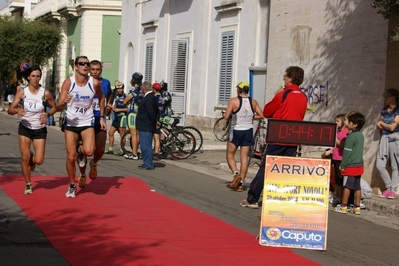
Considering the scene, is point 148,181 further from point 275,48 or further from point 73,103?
point 275,48

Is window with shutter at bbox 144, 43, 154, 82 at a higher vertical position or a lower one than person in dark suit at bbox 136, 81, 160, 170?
higher

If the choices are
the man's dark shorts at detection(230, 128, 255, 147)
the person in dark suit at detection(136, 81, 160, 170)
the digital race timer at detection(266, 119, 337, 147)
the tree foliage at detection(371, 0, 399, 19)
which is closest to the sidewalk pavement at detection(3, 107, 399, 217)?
the person in dark suit at detection(136, 81, 160, 170)

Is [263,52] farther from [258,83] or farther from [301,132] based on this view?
[301,132]

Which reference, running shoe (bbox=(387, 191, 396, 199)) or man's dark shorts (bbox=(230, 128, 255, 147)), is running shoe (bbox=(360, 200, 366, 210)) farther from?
man's dark shorts (bbox=(230, 128, 255, 147))

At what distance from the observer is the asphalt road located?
8.07 metres

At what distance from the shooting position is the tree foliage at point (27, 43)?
1922 inches

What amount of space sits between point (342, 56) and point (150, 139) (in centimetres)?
443

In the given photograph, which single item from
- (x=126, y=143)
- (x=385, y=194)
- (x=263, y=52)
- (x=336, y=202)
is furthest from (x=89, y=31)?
(x=336, y=202)

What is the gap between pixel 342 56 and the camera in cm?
1600

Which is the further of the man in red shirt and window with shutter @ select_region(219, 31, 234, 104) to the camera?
window with shutter @ select_region(219, 31, 234, 104)

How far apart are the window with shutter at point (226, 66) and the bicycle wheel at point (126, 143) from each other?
6461 mm

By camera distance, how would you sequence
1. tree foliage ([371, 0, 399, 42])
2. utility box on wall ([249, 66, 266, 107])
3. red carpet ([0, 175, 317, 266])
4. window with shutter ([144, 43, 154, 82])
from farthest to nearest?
window with shutter ([144, 43, 154, 82])
utility box on wall ([249, 66, 266, 107])
tree foliage ([371, 0, 399, 42])
red carpet ([0, 175, 317, 266])

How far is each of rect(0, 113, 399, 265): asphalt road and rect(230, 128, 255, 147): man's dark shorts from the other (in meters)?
0.89

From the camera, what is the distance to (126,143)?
1948 centimetres
